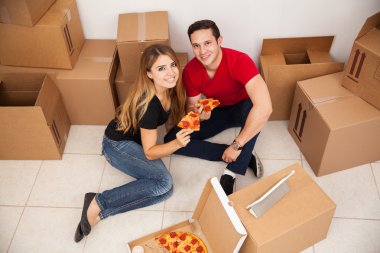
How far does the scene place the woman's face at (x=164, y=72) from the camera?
6.23ft

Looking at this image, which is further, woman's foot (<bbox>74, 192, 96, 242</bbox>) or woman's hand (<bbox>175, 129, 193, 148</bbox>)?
woman's foot (<bbox>74, 192, 96, 242</bbox>)

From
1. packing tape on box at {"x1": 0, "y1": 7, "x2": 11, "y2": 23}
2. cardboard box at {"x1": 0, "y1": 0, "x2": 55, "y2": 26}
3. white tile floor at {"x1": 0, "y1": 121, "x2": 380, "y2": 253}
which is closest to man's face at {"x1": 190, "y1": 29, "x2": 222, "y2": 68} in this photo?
white tile floor at {"x1": 0, "y1": 121, "x2": 380, "y2": 253}

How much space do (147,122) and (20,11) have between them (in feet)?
3.34

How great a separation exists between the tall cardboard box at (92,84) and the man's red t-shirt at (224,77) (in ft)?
1.89

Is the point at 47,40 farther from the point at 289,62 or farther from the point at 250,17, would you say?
the point at 289,62

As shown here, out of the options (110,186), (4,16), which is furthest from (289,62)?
(4,16)

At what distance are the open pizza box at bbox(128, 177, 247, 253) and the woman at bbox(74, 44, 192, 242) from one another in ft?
0.79

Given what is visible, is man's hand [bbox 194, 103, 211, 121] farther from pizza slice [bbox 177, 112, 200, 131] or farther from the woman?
pizza slice [bbox 177, 112, 200, 131]

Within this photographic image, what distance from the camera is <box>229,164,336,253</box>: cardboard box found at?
5.66 feet

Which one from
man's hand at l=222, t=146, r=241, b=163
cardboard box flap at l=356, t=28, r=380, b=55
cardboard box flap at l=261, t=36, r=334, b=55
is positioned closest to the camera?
cardboard box flap at l=356, t=28, r=380, b=55

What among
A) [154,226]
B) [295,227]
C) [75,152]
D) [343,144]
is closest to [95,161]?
[75,152]

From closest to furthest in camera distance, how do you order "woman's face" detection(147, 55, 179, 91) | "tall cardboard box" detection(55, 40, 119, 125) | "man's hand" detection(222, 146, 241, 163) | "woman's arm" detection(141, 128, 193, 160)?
"woman's face" detection(147, 55, 179, 91) < "woman's arm" detection(141, 128, 193, 160) < "man's hand" detection(222, 146, 241, 163) < "tall cardboard box" detection(55, 40, 119, 125)

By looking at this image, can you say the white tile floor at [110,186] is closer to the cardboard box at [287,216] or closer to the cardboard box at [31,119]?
the cardboard box at [31,119]

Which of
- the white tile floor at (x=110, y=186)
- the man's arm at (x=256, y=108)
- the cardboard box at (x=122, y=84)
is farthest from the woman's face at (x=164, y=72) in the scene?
the white tile floor at (x=110, y=186)
